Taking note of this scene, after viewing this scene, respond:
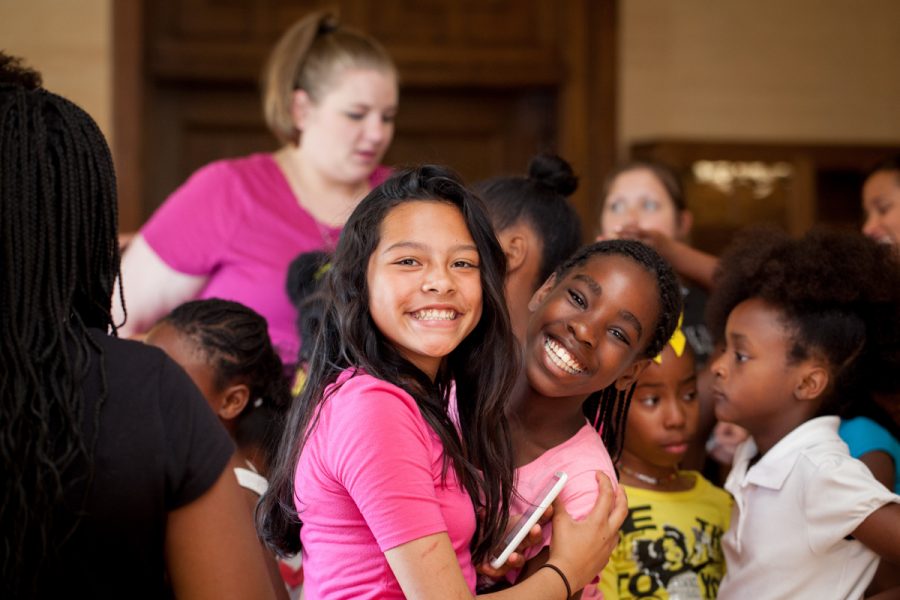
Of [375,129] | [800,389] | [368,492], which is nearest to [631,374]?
[800,389]

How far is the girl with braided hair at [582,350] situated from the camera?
6.04 feet

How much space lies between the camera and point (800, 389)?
2291mm

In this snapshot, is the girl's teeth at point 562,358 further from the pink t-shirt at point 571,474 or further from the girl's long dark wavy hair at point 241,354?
the girl's long dark wavy hair at point 241,354

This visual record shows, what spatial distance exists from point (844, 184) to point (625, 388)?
11.4 ft

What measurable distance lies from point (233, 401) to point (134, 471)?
41.8 inches

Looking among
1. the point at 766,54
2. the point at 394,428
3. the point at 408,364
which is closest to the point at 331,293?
the point at 408,364

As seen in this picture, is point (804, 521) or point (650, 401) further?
point (650, 401)

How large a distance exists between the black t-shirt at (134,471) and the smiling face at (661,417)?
49.5 inches

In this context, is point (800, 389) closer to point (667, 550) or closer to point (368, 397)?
point (667, 550)

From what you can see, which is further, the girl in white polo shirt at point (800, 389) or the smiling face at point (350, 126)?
the smiling face at point (350, 126)

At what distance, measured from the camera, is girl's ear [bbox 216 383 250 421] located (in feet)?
7.43

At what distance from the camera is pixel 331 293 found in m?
1.71

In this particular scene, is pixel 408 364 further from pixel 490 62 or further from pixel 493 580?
pixel 490 62

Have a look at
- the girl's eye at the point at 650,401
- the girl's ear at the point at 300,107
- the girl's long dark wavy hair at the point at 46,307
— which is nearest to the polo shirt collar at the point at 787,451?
the girl's eye at the point at 650,401
